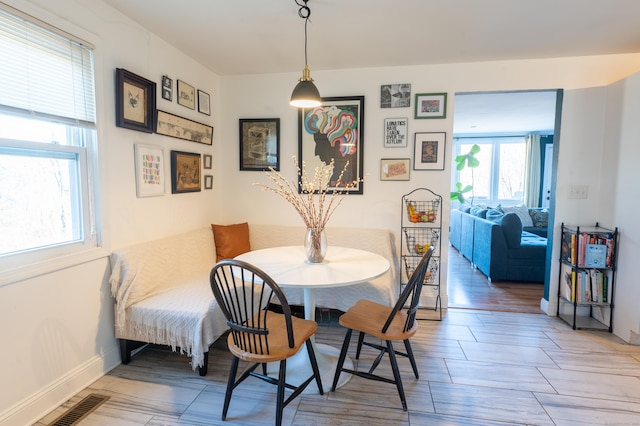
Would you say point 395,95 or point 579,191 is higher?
point 395,95

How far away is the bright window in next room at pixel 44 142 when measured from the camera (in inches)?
64.7

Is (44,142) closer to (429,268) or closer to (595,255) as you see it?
(429,268)

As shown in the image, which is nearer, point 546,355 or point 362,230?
point 546,355

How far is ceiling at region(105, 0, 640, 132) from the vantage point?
6.88 feet

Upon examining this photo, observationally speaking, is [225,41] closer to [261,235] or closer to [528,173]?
[261,235]

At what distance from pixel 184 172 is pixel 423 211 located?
86.9 inches

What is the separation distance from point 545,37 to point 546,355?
92.1 inches

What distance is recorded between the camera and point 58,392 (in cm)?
187

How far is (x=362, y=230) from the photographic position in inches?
124

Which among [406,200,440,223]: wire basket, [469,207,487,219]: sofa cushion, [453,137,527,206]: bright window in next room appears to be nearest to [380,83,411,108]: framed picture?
[406,200,440,223]: wire basket

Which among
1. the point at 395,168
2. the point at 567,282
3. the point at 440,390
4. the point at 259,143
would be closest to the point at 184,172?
the point at 259,143

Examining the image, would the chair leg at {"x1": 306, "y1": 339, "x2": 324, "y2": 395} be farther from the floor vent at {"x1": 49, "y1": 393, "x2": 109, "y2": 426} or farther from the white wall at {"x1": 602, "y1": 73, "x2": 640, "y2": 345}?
the white wall at {"x1": 602, "y1": 73, "x2": 640, "y2": 345}

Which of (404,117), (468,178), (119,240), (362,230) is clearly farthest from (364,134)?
(468,178)

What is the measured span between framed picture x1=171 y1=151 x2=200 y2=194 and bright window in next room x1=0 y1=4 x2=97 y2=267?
2.52 ft
